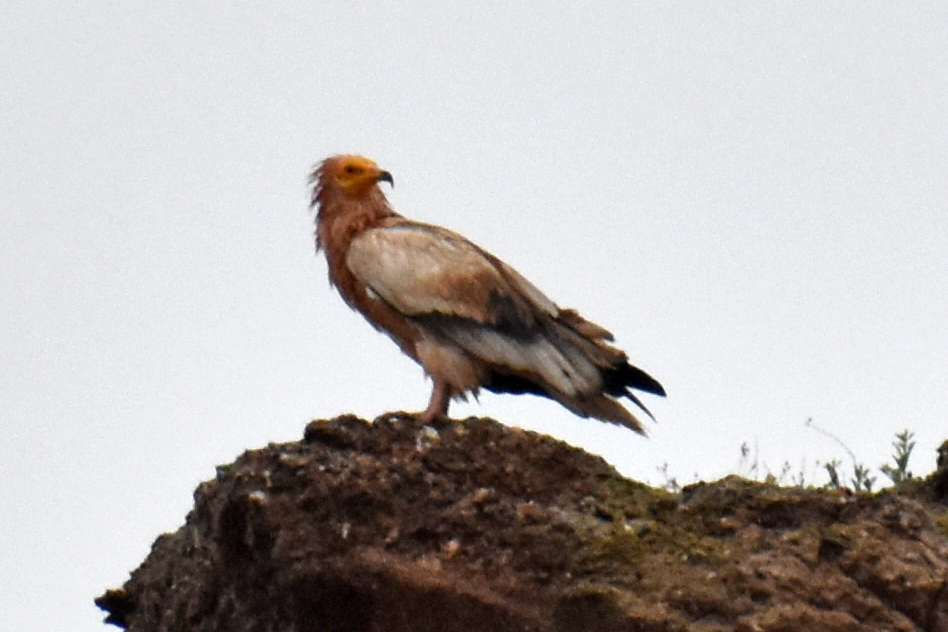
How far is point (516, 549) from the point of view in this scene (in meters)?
6.61

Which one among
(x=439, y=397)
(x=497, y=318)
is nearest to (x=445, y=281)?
(x=497, y=318)

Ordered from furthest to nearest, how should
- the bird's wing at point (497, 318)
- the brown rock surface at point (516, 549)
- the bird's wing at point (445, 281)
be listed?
the bird's wing at point (445, 281) → the bird's wing at point (497, 318) → the brown rock surface at point (516, 549)

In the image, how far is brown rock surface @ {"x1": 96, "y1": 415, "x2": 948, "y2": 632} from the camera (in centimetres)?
640

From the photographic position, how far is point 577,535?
6.64m

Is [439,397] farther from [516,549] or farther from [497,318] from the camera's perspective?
[516,549]

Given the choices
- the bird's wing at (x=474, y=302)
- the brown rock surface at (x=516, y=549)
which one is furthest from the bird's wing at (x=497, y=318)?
the brown rock surface at (x=516, y=549)

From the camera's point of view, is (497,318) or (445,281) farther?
(445,281)

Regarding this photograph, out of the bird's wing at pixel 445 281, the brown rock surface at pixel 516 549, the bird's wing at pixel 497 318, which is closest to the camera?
the brown rock surface at pixel 516 549

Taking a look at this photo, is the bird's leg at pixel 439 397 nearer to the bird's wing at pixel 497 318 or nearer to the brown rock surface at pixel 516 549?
the bird's wing at pixel 497 318

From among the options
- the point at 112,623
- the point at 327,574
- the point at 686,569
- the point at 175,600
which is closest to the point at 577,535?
the point at 686,569

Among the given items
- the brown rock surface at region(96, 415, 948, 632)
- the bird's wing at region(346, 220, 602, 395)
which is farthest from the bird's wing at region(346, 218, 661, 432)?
the brown rock surface at region(96, 415, 948, 632)

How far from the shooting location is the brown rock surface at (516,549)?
21.0ft

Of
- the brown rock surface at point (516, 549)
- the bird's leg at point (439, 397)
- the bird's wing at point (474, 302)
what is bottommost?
the brown rock surface at point (516, 549)

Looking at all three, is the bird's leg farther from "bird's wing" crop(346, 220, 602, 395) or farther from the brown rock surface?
the brown rock surface
